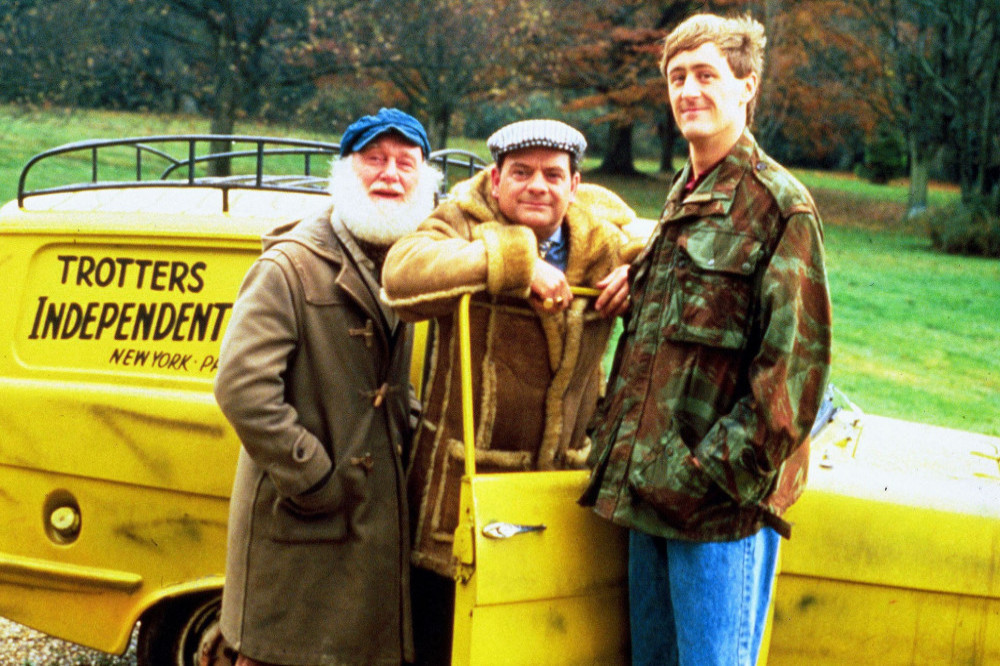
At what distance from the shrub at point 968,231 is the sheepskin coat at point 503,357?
18.8 meters

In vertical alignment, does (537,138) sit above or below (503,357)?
above

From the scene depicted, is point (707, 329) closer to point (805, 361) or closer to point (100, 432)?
point (805, 361)

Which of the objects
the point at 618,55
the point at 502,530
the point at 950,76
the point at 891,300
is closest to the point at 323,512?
the point at 502,530

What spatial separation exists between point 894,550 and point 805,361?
0.96m

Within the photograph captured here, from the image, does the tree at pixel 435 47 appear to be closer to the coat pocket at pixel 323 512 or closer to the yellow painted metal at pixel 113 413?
the yellow painted metal at pixel 113 413

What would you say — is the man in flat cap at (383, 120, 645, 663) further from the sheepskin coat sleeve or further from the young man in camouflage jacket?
the young man in camouflage jacket

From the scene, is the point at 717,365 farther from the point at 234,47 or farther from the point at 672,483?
the point at 234,47

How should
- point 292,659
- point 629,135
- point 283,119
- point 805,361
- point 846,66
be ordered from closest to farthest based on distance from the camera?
point 805,361 → point 292,659 → point 283,119 → point 846,66 → point 629,135

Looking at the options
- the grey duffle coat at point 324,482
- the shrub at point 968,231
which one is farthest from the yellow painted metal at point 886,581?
the shrub at point 968,231

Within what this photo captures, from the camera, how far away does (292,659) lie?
3029mm

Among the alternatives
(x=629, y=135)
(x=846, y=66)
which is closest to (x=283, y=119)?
(x=629, y=135)

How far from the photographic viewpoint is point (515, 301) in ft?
9.25

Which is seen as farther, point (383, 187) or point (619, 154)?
point (619, 154)

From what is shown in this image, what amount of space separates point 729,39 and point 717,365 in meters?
0.74
